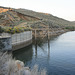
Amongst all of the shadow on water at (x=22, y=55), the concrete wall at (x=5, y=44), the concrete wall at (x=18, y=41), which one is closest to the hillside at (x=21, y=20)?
the concrete wall at (x=18, y=41)

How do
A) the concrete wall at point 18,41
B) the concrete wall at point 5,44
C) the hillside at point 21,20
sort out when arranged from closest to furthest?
the concrete wall at point 5,44
the concrete wall at point 18,41
the hillside at point 21,20

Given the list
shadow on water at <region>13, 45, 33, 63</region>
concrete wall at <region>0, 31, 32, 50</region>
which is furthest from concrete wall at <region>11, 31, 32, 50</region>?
shadow on water at <region>13, 45, 33, 63</region>

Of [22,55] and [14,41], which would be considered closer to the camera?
[22,55]

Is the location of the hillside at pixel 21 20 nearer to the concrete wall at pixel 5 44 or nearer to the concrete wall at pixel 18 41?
the concrete wall at pixel 18 41

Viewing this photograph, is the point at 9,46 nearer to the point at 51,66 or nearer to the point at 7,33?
the point at 7,33

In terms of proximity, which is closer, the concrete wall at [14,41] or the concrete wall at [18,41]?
the concrete wall at [14,41]

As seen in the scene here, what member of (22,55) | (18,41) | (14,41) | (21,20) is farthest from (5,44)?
(21,20)

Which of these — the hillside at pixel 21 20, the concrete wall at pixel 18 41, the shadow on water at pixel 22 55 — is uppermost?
the hillside at pixel 21 20

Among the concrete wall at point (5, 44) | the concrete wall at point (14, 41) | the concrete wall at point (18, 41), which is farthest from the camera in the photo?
the concrete wall at point (18, 41)

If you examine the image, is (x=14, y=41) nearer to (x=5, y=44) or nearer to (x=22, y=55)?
(x=22, y=55)

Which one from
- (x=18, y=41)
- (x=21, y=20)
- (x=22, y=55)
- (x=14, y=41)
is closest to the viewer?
(x=22, y=55)

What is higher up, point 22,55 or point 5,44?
point 5,44

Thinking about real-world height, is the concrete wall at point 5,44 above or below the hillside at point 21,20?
below

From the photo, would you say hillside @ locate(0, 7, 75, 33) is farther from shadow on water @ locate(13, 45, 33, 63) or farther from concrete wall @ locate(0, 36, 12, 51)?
concrete wall @ locate(0, 36, 12, 51)
